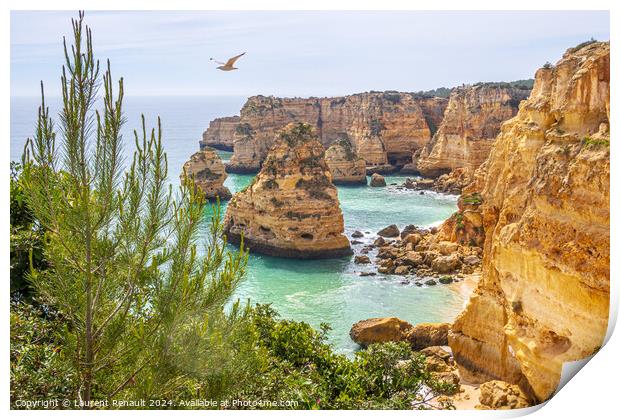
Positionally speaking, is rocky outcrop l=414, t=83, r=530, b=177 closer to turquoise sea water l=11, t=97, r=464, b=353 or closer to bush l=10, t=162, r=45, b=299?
turquoise sea water l=11, t=97, r=464, b=353

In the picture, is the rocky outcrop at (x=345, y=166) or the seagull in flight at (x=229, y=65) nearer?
the seagull in flight at (x=229, y=65)

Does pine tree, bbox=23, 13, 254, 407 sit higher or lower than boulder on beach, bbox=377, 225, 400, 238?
higher

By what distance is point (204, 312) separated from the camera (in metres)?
6.57

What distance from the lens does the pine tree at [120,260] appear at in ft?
19.6

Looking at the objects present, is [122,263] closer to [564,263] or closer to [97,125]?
[97,125]

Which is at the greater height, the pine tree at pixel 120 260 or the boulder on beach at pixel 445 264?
the pine tree at pixel 120 260

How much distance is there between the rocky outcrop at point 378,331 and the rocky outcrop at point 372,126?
30812 millimetres

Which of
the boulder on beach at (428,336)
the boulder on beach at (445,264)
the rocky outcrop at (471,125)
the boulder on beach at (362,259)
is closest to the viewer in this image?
the boulder on beach at (428,336)

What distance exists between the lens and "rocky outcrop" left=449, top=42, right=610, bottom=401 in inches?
317

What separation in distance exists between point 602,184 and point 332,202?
15629 mm

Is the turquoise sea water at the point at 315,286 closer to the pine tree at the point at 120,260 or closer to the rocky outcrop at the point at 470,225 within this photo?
the pine tree at the point at 120,260

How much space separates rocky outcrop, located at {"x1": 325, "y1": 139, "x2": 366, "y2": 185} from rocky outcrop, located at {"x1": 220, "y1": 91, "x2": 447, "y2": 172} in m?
5.83

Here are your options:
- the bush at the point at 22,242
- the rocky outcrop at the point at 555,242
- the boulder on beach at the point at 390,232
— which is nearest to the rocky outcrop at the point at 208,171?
the boulder on beach at the point at 390,232

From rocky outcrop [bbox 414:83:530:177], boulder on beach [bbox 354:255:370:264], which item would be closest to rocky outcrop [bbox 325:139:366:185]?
rocky outcrop [bbox 414:83:530:177]
